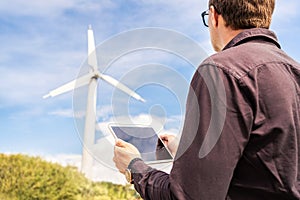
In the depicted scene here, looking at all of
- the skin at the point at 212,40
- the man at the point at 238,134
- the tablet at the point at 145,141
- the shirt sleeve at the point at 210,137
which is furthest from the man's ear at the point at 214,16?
the tablet at the point at 145,141

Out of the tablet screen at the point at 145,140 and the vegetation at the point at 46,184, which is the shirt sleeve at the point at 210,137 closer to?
the tablet screen at the point at 145,140

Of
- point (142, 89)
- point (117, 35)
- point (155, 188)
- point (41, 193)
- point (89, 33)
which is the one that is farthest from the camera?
point (89, 33)

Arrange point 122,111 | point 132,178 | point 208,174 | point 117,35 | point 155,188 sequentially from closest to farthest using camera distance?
1. point 208,174
2. point 155,188
3. point 132,178
4. point 117,35
5. point 122,111

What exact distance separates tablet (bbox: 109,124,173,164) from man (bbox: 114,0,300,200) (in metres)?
0.24

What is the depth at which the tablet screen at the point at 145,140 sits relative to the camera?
1807 mm

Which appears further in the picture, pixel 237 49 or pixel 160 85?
pixel 160 85

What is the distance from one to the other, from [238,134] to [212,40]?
447 millimetres

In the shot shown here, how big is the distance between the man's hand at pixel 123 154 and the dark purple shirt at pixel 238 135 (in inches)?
6.4

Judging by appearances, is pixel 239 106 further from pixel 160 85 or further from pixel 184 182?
pixel 160 85

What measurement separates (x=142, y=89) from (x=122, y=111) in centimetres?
21

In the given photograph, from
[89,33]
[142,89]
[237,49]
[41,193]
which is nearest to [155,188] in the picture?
[237,49]

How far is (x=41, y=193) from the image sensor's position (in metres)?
11.2

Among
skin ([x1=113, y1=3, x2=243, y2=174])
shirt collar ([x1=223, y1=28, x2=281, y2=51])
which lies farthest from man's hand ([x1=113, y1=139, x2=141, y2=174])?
shirt collar ([x1=223, y1=28, x2=281, y2=51])

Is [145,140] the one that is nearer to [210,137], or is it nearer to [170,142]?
[170,142]
